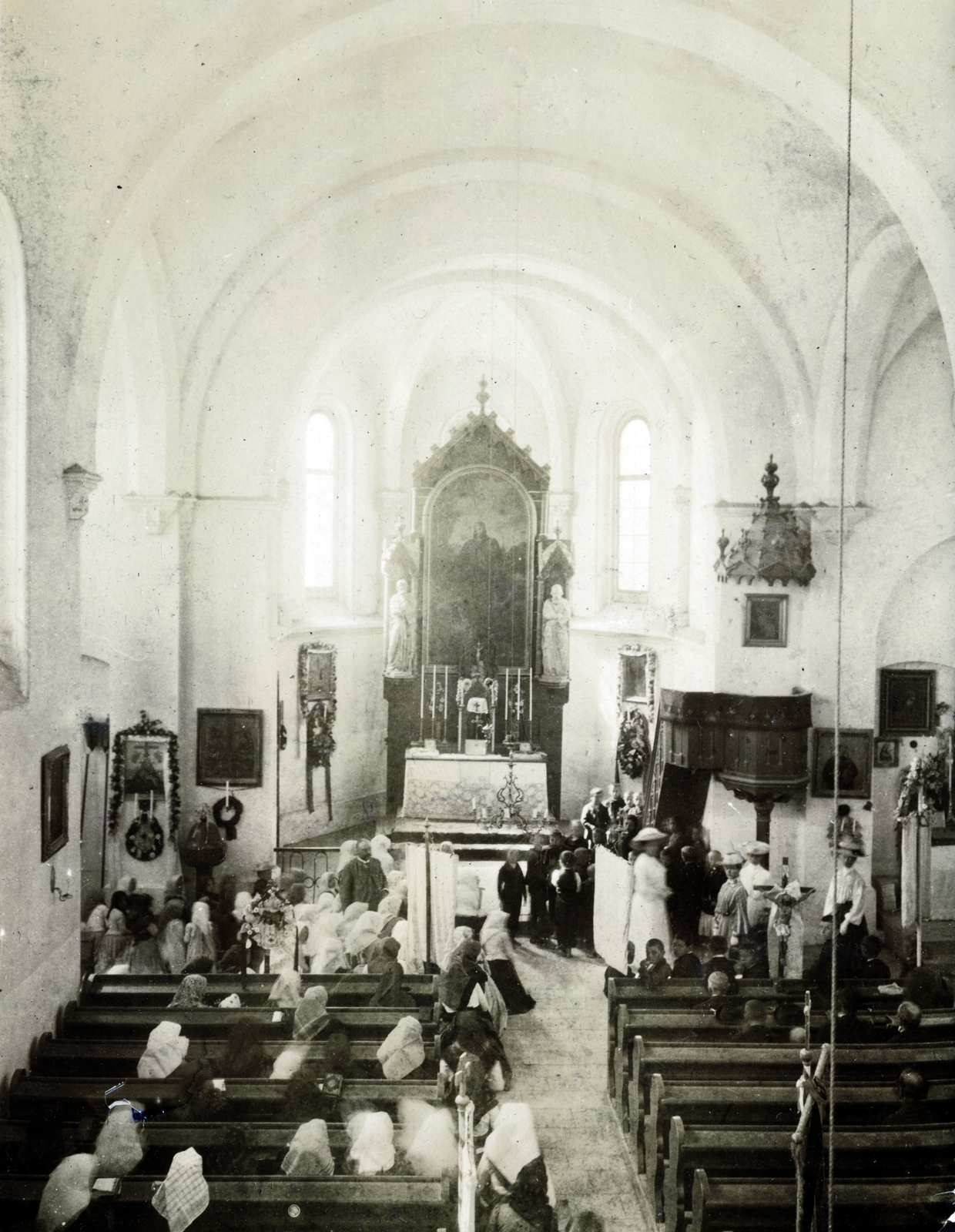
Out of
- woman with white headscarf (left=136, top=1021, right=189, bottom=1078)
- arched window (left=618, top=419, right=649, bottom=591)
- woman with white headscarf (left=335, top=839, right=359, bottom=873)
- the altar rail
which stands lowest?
the altar rail

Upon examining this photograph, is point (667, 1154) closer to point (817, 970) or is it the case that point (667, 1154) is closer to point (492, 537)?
point (817, 970)

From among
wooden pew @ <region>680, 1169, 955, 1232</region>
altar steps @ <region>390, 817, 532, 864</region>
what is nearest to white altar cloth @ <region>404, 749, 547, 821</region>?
altar steps @ <region>390, 817, 532, 864</region>

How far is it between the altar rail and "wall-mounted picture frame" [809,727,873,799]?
6.87 meters

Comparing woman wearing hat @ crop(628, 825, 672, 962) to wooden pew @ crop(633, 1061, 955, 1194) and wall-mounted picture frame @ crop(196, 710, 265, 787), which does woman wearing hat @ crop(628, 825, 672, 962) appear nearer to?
wooden pew @ crop(633, 1061, 955, 1194)

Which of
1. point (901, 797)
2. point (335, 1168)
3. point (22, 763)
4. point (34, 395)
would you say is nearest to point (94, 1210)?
point (335, 1168)

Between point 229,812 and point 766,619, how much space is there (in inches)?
319

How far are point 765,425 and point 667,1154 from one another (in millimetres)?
10387

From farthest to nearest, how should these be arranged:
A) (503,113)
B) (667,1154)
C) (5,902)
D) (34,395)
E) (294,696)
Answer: (294,696)
(503,113)
(34,395)
(5,902)
(667,1154)

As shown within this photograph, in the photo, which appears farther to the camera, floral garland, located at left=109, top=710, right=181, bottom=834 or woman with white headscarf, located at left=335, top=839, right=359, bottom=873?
floral garland, located at left=109, top=710, right=181, bottom=834

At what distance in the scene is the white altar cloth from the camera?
18156 mm

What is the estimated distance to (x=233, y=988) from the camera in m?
9.97

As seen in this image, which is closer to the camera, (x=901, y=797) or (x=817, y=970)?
(x=817, y=970)

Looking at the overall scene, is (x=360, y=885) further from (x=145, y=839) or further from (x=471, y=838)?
(x=471, y=838)

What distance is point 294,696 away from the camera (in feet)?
58.3
